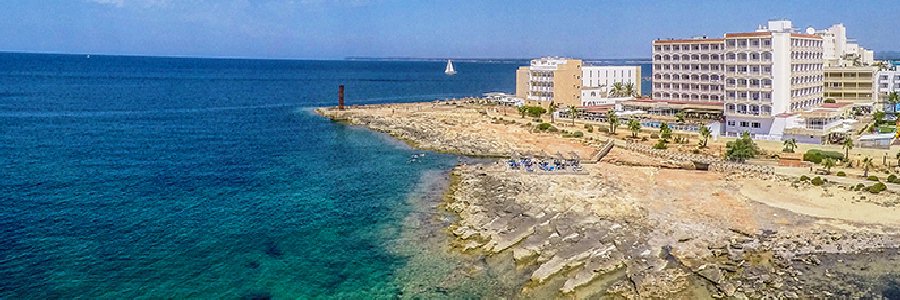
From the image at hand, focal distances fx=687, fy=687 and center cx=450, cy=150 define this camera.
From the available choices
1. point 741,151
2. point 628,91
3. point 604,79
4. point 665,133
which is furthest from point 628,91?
point 741,151

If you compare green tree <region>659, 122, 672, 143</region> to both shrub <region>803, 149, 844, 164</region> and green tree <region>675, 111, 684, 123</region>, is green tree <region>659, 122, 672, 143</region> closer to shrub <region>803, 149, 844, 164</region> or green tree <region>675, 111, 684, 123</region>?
green tree <region>675, 111, 684, 123</region>

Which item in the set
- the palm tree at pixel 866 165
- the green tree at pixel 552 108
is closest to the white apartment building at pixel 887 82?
the green tree at pixel 552 108

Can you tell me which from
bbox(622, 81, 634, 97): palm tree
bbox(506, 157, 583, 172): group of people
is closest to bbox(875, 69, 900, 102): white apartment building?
bbox(622, 81, 634, 97): palm tree

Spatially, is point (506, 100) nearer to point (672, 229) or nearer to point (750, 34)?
point (750, 34)

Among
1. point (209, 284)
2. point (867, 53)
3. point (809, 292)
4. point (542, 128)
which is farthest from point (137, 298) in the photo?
point (867, 53)

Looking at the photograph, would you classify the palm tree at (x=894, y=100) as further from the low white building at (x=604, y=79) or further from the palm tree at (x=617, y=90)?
the low white building at (x=604, y=79)

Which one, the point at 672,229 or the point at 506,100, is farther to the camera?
the point at 506,100
